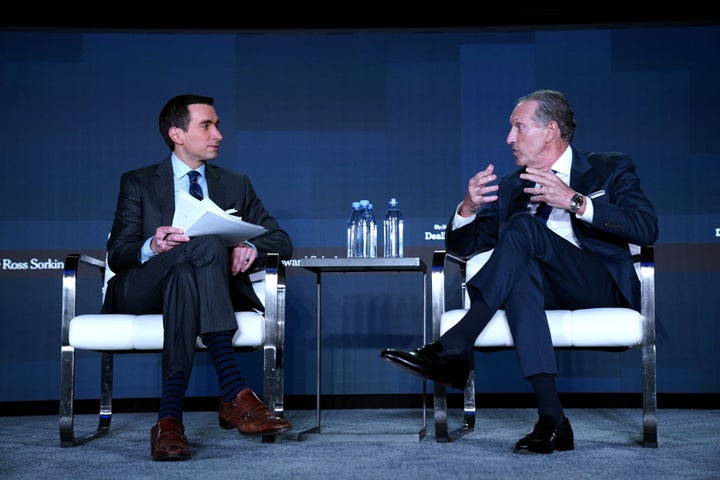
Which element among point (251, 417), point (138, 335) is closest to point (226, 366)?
point (251, 417)

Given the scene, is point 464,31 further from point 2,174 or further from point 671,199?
point 2,174

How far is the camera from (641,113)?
4.66 m

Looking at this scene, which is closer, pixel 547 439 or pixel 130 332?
pixel 547 439

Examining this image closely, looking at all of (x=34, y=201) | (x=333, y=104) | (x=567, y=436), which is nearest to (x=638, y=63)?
(x=333, y=104)

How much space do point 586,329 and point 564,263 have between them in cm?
23

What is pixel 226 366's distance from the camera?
288 centimetres

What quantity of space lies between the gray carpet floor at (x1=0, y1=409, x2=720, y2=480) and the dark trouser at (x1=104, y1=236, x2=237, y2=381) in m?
0.34

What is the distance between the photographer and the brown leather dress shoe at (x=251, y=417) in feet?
9.02

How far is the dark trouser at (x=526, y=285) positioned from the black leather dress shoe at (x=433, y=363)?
46 mm

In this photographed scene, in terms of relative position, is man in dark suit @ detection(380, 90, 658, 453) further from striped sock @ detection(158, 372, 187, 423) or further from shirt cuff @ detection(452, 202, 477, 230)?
striped sock @ detection(158, 372, 187, 423)

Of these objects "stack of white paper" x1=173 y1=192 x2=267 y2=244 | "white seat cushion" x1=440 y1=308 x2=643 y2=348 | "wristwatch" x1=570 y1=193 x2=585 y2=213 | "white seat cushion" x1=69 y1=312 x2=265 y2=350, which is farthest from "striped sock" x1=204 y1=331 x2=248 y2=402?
"wristwatch" x1=570 y1=193 x2=585 y2=213

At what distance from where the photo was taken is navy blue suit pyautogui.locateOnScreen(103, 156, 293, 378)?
281 centimetres

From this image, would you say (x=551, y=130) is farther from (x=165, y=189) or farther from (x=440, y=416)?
(x=165, y=189)

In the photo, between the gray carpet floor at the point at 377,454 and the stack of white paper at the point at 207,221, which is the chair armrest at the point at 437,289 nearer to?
the gray carpet floor at the point at 377,454
